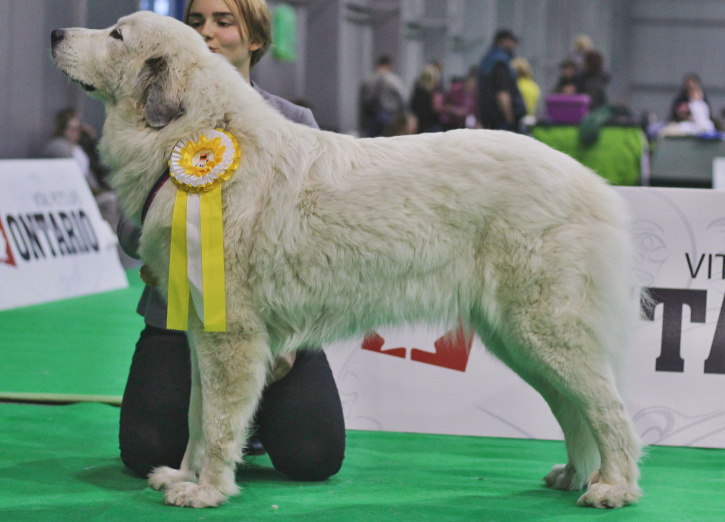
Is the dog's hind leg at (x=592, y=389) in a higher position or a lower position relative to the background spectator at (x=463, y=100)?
lower

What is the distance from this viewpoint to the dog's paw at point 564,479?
3184mm

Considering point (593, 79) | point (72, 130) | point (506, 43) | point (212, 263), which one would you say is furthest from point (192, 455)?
point (593, 79)

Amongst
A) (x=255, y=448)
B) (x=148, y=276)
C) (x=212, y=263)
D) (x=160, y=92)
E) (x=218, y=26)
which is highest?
(x=218, y=26)

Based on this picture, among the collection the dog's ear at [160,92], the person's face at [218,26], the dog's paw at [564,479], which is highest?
the person's face at [218,26]

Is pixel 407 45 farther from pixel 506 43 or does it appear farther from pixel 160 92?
pixel 160 92

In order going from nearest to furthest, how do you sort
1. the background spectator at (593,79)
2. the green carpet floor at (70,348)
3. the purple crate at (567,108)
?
the green carpet floor at (70,348), the purple crate at (567,108), the background spectator at (593,79)

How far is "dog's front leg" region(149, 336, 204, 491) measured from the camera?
3088 millimetres

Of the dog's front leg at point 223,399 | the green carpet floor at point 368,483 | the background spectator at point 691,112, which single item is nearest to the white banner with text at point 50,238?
the green carpet floor at point 368,483

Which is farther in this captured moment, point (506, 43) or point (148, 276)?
point (506, 43)

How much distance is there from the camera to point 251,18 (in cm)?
350

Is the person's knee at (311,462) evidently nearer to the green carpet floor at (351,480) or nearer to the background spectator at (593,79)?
the green carpet floor at (351,480)

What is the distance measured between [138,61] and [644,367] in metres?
2.37

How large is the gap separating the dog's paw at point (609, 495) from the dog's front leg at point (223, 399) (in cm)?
113

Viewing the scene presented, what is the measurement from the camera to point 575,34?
3509 centimetres
